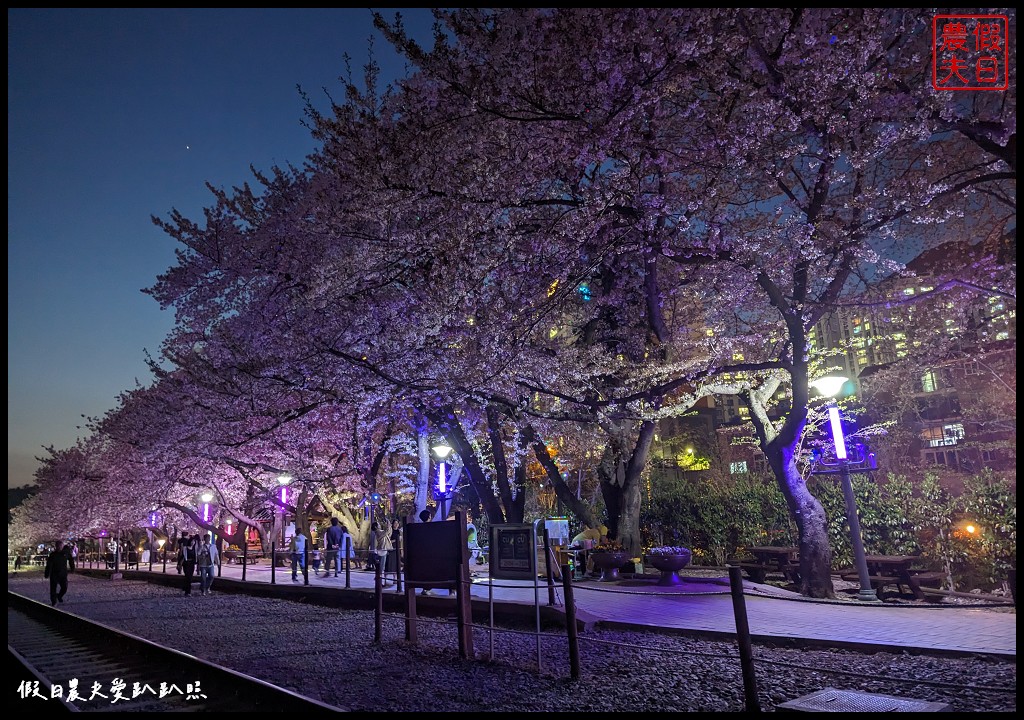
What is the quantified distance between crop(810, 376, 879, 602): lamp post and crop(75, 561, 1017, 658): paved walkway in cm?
69

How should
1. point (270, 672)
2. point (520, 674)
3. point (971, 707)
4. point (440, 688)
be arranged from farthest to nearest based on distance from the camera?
point (270, 672)
point (520, 674)
point (440, 688)
point (971, 707)

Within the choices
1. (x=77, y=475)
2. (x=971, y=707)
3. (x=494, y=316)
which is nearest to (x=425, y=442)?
(x=494, y=316)

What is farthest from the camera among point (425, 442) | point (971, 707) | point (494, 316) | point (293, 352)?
point (425, 442)

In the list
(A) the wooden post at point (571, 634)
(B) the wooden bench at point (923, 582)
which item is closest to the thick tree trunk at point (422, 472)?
(B) the wooden bench at point (923, 582)

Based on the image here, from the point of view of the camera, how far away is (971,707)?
5.48m

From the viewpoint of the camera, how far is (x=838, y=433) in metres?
11.9

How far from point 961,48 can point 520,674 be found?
9951 mm

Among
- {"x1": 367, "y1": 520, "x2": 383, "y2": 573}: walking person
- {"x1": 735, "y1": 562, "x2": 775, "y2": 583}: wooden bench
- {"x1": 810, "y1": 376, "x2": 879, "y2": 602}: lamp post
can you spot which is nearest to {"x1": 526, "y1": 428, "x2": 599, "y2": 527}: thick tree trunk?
{"x1": 735, "y1": 562, "x2": 775, "y2": 583}: wooden bench

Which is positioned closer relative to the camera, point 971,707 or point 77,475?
point 971,707

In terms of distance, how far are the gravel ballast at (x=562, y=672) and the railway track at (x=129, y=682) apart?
0.57 metres

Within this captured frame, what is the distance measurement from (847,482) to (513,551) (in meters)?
6.46

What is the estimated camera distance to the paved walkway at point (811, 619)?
24.3ft

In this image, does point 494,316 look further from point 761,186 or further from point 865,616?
point 865,616

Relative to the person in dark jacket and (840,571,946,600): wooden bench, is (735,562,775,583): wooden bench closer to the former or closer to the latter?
(840,571,946,600): wooden bench
